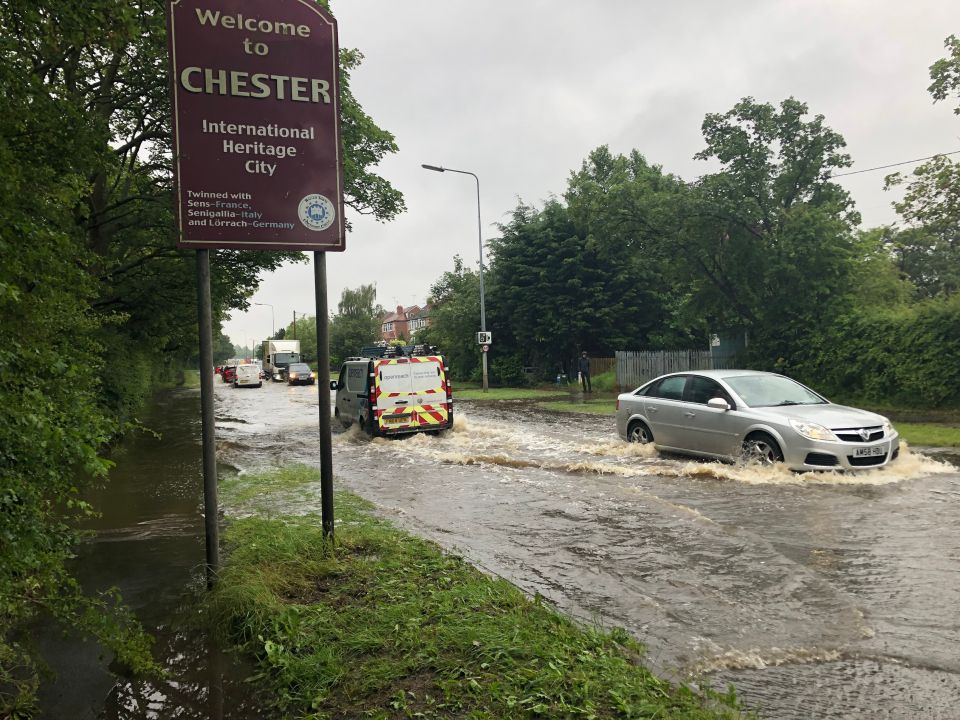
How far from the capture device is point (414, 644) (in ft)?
13.2

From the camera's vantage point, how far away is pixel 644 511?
8.16 meters

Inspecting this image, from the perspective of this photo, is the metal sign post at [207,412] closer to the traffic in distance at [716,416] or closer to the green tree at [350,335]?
the traffic in distance at [716,416]

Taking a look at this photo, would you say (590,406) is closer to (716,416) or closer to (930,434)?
(930,434)

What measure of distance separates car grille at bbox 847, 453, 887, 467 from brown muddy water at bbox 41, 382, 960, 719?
149mm

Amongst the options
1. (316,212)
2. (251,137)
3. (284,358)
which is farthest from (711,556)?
(284,358)

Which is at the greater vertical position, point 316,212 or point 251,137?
point 251,137

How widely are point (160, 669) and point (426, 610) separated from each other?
158 centimetres

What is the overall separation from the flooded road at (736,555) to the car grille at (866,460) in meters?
0.18

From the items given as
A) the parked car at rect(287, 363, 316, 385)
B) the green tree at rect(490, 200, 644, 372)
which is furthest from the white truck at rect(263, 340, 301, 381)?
the green tree at rect(490, 200, 644, 372)

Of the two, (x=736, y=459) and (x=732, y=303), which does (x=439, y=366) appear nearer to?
(x=736, y=459)

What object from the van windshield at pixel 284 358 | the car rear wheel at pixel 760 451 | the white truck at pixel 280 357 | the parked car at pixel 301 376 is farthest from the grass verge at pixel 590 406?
the van windshield at pixel 284 358

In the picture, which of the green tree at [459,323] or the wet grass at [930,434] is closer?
the wet grass at [930,434]

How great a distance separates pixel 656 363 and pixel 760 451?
20.5 metres

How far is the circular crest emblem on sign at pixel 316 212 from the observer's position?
5738 mm
